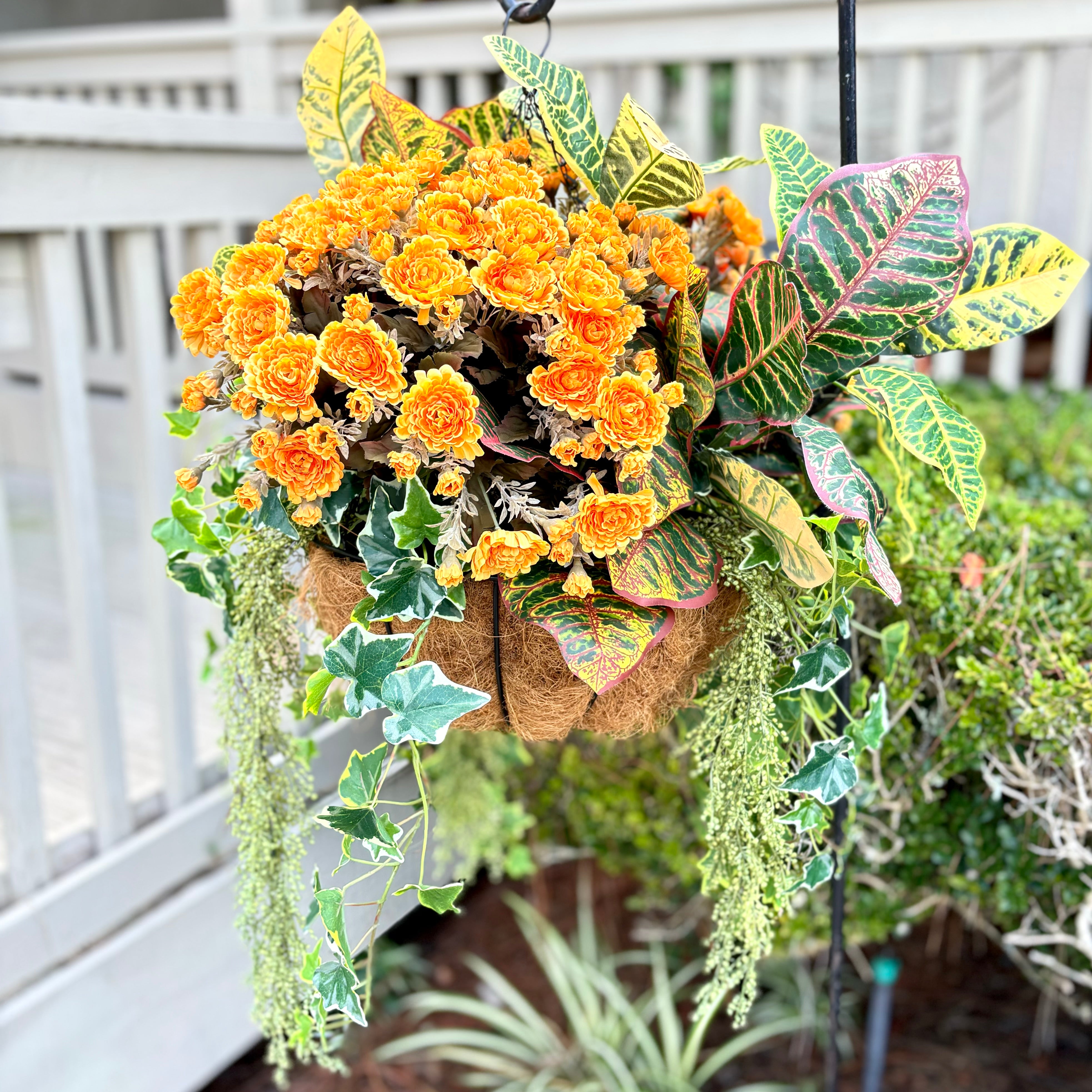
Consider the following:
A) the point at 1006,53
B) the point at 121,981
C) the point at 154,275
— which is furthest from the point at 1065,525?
the point at 1006,53

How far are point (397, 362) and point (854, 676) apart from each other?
67cm

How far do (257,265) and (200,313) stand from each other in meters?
0.07

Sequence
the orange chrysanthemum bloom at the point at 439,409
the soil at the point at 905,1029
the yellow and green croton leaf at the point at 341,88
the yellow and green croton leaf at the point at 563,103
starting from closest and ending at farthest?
the orange chrysanthemum bloom at the point at 439,409 → the yellow and green croton leaf at the point at 563,103 → the yellow and green croton leaf at the point at 341,88 → the soil at the point at 905,1029

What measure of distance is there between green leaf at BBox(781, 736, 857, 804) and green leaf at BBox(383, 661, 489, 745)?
29 cm

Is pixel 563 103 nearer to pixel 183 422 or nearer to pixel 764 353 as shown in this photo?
pixel 764 353

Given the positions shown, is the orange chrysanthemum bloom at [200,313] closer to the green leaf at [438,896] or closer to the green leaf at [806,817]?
the green leaf at [438,896]

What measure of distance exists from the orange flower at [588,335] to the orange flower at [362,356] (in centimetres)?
10

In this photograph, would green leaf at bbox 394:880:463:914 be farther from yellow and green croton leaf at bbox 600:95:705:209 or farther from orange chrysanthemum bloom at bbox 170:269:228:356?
yellow and green croton leaf at bbox 600:95:705:209

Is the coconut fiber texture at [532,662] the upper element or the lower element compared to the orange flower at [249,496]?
lower

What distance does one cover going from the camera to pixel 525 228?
59 centimetres

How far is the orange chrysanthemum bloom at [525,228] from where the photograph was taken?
59 centimetres

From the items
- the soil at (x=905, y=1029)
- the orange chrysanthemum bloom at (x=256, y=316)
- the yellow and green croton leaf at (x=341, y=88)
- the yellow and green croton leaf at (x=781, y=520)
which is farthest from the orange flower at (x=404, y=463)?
the soil at (x=905, y=1029)

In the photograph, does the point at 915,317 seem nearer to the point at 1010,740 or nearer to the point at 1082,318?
the point at 1010,740

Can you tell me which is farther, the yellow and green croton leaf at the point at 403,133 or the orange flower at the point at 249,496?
the yellow and green croton leaf at the point at 403,133
